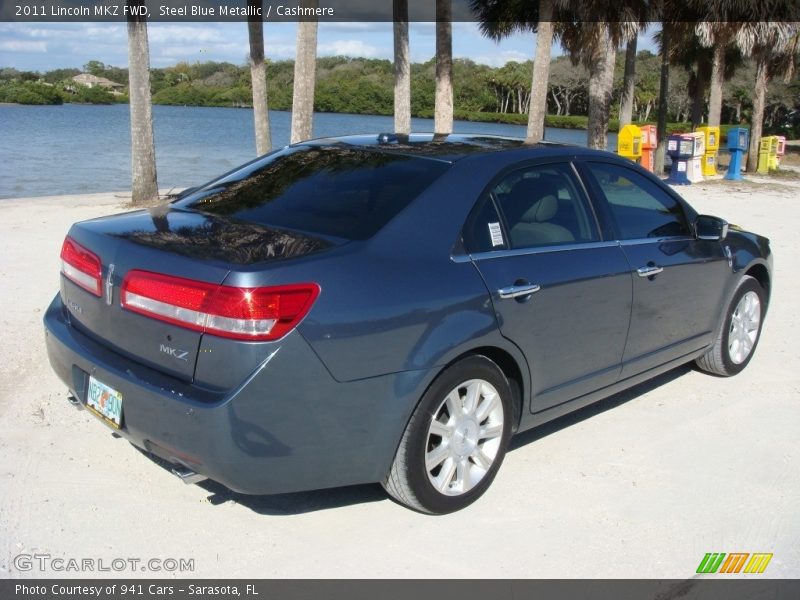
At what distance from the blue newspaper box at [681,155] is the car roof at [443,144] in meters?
18.3

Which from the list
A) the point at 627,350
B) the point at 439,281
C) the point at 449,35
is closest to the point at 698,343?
the point at 627,350

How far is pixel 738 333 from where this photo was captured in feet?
19.7

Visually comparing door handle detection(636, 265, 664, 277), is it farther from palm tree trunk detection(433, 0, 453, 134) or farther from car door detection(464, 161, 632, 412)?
palm tree trunk detection(433, 0, 453, 134)

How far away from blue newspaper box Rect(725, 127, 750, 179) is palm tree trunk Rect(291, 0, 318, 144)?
13826mm

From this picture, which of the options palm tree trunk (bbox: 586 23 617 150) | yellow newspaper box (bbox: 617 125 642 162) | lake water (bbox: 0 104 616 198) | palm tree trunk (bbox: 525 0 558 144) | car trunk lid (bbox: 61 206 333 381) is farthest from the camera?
lake water (bbox: 0 104 616 198)

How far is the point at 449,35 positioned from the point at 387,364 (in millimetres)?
14664

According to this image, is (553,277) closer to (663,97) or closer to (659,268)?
(659,268)

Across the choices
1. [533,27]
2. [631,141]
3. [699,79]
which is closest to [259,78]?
[533,27]

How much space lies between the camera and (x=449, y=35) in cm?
1692

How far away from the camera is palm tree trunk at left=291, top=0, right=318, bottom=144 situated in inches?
557

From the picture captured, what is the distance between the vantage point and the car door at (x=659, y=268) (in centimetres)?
480
